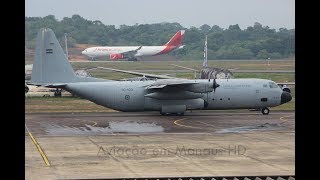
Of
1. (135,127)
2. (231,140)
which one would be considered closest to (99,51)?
(135,127)

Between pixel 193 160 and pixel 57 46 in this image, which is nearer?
pixel 193 160

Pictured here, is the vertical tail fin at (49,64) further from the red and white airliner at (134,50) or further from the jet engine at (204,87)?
the red and white airliner at (134,50)

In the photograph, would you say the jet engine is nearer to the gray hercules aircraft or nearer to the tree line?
the gray hercules aircraft

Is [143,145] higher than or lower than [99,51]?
lower

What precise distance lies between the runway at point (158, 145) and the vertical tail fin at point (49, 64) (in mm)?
3226

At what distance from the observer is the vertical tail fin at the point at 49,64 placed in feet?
160

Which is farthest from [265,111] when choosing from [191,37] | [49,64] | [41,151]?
[191,37]

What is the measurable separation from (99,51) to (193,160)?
99854 millimetres

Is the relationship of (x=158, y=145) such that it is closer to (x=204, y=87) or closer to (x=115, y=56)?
(x=204, y=87)

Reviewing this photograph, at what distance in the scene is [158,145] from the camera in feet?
108

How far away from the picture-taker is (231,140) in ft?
115

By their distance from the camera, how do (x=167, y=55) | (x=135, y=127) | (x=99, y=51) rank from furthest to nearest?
(x=167, y=55), (x=99, y=51), (x=135, y=127)

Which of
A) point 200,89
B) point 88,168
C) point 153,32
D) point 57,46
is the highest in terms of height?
point 153,32
